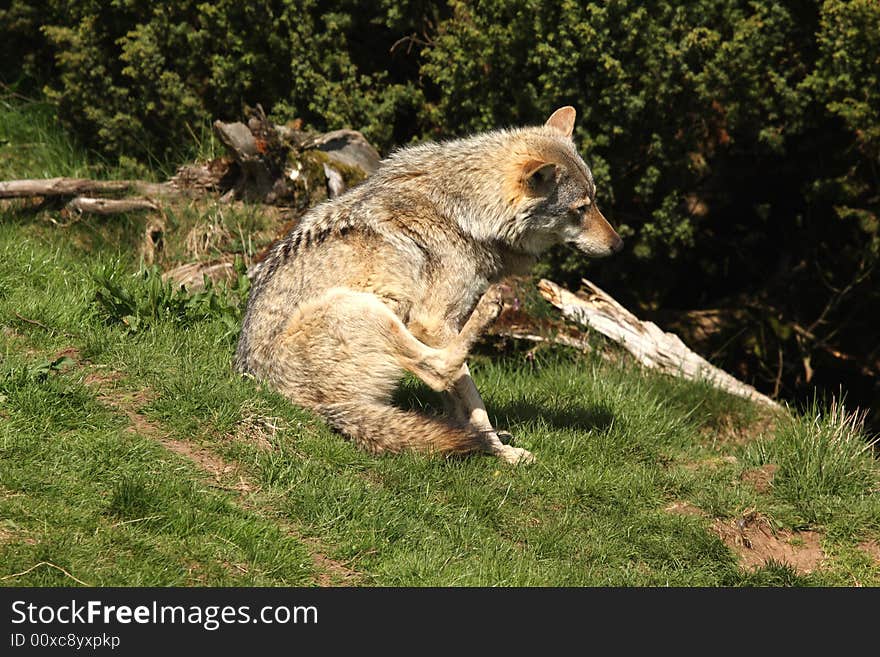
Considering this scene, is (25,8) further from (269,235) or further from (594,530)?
(594,530)

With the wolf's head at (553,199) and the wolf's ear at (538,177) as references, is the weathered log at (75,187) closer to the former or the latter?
the wolf's head at (553,199)

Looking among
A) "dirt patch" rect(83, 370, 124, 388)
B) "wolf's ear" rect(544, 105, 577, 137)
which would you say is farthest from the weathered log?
"wolf's ear" rect(544, 105, 577, 137)

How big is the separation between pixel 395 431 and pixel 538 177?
1.92m

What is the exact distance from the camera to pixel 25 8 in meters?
11.3

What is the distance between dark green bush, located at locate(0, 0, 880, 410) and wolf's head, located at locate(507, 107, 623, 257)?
9.56 ft

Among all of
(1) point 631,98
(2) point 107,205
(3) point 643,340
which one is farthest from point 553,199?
(2) point 107,205

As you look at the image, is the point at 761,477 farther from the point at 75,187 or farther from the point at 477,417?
the point at 75,187

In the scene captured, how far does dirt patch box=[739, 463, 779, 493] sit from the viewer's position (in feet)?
22.3

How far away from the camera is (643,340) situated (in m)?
8.76

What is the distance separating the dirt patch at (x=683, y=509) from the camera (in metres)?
6.36

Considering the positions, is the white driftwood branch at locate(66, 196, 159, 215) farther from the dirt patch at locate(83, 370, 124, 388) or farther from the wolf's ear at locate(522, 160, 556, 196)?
the wolf's ear at locate(522, 160, 556, 196)

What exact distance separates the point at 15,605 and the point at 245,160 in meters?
5.99

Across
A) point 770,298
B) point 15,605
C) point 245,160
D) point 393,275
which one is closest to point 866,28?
point 770,298

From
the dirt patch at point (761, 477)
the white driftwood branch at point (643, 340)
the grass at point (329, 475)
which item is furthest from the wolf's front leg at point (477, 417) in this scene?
the white driftwood branch at point (643, 340)
